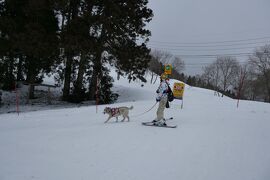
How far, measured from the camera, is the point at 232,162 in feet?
18.0

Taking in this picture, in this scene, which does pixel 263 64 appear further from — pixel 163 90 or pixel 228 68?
pixel 163 90

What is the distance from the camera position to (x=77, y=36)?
1750 cm

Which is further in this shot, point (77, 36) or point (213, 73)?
point (213, 73)

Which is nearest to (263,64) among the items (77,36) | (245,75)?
(245,75)

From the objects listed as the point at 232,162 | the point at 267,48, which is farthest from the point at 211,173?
the point at 267,48

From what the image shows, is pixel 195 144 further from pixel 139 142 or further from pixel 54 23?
pixel 54 23

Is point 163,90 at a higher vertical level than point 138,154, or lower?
higher

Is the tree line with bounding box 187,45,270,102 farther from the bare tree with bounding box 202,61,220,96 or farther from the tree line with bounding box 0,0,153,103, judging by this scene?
the tree line with bounding box 0,0,153,103

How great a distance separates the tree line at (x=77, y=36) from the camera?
17641 mm

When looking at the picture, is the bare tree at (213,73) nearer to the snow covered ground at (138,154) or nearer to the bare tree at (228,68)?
the bare tree at (228,68)

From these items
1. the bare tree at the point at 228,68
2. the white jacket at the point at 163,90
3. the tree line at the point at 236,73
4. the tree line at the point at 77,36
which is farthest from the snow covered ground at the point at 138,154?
the bare tree at the point at 228,68

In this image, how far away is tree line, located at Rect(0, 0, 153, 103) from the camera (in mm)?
17641

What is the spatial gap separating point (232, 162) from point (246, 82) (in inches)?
2566

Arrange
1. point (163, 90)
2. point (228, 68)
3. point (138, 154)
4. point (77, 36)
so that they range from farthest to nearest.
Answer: point (228, 68), point (77, 36), point (163, 90), point (138, 154)
